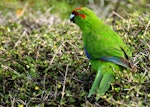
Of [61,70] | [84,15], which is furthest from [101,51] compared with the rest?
[84,15]

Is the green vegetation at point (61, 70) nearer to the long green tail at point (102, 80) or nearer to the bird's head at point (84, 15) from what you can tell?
the long green tail at point (102, 80)

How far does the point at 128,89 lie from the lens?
399 centimetres

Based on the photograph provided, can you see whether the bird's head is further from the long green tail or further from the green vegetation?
the long green tail

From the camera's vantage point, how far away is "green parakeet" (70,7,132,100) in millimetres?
4127

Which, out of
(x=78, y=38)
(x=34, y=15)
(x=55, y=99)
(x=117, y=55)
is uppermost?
(x=34, y=15)

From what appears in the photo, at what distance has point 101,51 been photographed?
14.3 ft

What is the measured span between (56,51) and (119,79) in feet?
3.39

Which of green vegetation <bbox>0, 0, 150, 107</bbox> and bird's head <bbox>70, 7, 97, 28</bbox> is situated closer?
green vegetation <bbox>0, 0, 150, 107</bbox>

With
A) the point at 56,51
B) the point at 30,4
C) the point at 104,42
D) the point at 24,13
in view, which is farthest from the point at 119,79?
the point at 30,4

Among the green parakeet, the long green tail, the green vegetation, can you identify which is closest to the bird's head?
the green parakeet

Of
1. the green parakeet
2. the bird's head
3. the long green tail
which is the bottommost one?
the long green tail

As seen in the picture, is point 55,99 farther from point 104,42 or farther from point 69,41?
point 69,41

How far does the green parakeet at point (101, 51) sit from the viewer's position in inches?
162

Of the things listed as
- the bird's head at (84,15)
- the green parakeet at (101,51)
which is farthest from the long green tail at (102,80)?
the bird's head at (84,15)
